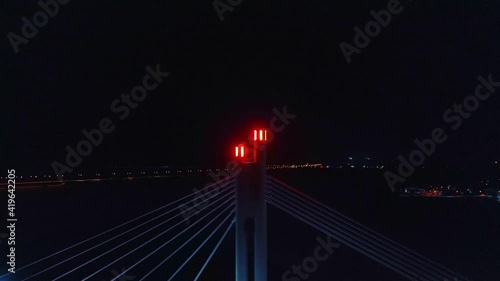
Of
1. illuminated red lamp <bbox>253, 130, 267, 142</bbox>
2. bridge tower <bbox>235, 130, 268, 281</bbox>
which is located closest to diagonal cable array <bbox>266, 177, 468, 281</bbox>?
bridge tower <bbox>235, 130, 268, 281</bbox>

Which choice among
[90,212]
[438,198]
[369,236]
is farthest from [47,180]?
[438,198]

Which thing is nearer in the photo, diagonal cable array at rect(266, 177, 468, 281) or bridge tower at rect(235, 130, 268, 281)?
bridge tower at rect(235, 130, 268, 281)

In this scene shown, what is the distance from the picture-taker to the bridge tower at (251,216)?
272 centimetres

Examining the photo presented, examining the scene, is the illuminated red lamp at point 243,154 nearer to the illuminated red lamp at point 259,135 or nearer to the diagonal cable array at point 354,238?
the illuminated red lamp at point 259,135

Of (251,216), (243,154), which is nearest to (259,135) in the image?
(243,154)

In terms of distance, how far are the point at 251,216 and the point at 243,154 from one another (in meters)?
0.39

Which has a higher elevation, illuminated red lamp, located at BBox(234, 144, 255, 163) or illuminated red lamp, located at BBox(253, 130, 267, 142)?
illuminated red lamp, located at BBox(253, 130, 267, 142)

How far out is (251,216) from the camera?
2.73 metres

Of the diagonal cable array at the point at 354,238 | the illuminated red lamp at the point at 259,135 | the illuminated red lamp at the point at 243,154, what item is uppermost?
the illuminated red lamp at the point at 259,135

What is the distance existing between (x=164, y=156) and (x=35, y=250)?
14.4m

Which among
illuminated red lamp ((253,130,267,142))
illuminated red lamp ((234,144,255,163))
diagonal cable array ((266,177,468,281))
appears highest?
illuminated red lamp ((253,130,267,142))

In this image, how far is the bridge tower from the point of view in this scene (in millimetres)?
2721

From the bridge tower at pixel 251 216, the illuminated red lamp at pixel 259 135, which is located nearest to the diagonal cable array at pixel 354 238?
the bridge tower at pixel 251 216

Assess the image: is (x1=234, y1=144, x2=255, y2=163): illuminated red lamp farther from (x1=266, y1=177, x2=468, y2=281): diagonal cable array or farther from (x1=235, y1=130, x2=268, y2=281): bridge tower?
(x1=266, y1=177, x2=468, y2=281): diagonal cable array
